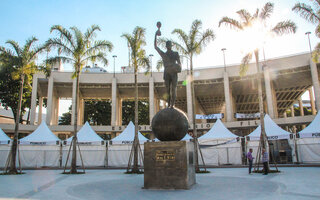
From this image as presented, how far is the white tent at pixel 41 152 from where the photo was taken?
71.0 feet

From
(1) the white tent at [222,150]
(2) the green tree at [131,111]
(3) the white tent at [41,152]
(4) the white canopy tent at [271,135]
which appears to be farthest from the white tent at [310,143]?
(2) the green tree at [131,111]

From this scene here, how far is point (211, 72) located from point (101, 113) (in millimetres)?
26283

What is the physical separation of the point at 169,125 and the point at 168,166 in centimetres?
135

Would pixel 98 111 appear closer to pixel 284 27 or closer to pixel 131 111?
pixel 131 111

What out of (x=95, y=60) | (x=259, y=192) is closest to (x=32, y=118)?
(x=95, y=60)

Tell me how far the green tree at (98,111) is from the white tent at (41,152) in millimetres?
31111

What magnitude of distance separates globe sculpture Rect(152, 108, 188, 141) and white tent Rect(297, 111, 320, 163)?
13.8 metres

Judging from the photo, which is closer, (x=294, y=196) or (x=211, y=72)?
(x=294, y=196)

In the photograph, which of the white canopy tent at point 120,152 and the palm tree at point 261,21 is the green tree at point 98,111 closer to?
the white canopy tent at point 120,152

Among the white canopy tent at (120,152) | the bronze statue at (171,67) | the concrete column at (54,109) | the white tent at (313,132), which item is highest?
the concrete column at (54,109)

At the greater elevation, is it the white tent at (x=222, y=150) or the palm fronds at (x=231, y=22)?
the palm fronds at (x=231, y=22)

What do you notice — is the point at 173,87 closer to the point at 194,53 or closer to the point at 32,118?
the point at 194,53

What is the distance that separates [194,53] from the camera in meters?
18.5

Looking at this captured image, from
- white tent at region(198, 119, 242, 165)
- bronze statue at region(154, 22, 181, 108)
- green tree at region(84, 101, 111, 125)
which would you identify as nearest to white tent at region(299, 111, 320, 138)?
white tent at region(198, 119, 242, 165)
